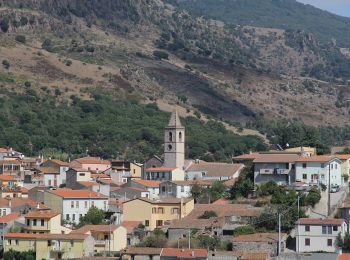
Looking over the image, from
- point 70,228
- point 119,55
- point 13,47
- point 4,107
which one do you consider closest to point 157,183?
point 70,228

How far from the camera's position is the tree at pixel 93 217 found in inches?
3068

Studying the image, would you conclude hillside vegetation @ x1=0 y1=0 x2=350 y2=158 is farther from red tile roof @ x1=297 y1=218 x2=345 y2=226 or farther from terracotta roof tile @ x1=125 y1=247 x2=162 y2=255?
terracotta roof tile @ x1=125 y1=247 x2=162 y2=255

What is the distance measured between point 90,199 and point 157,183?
10.8m

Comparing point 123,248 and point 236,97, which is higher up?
point 236,97

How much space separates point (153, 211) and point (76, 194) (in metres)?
5.11

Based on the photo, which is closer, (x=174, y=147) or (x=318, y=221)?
(x=318, y=221)

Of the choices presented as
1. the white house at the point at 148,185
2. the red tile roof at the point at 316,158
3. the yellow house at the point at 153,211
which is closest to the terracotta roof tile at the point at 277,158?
the red tile roof at the point at 316,158

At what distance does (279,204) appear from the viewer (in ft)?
247

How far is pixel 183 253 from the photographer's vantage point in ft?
219

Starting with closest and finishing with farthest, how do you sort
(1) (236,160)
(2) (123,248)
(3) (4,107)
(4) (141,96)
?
(2) (123,248)
(1) (236,160)
(3) (4,107)
(4) (141,96)

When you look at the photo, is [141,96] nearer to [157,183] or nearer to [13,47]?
[13,47]

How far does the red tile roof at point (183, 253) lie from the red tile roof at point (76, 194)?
13.4 m

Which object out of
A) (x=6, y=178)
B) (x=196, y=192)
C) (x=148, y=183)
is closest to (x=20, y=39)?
(x=6, y=178)

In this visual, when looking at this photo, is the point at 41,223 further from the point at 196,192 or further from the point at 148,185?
the point at 148,185
